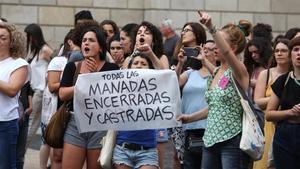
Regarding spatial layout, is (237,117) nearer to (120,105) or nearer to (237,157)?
(237,157)

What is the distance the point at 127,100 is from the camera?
8594 millimetres

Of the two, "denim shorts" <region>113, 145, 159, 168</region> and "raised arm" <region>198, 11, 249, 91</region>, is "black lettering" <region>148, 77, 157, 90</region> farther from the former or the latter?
"raised arm" <region>198, 11, 249, 91</region>

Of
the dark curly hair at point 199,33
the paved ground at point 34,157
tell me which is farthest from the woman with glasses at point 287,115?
the paved ground at point 34,157

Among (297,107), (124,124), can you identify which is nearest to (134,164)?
(124,124)

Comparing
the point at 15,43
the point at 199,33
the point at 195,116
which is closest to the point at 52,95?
the point at 15,43

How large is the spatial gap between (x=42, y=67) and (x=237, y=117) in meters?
4.83

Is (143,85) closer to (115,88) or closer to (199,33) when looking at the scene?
(115,88)

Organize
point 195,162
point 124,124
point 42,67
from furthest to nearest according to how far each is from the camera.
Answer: point 42,67
point 195,162
point 124,124

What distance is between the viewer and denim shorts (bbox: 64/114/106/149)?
8766 millimetres

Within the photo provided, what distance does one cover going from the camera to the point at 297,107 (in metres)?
8.27

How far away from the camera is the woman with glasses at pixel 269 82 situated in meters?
9.43

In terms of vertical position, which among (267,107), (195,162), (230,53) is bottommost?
(195,162)

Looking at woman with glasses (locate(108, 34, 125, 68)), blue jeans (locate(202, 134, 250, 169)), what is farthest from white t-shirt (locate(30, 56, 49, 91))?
blue jeans (locate(202, 134, 250, 169))

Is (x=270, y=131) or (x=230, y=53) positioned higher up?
(x=230, y=53)
